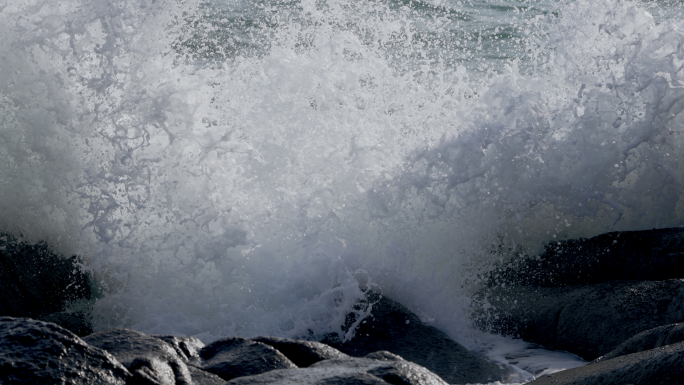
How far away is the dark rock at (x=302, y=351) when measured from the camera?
2.10 meters

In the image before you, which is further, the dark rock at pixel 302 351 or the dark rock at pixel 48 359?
the dark rock at pixel 302 351

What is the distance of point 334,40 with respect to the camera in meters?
4.55

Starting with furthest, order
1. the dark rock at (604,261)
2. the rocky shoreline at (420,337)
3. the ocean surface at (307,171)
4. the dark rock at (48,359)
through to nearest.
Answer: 1. the ocean surface at (307,171)
2. the dark rock at (604,261)
3. the rocky shoreline at (420,337)
4. the dark rock at (48,359)

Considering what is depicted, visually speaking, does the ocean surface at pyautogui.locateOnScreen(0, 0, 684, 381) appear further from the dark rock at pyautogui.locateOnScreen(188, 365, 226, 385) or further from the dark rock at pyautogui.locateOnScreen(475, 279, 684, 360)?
the dark rock at pyautogui.locateOnScreen(188, 365, 226, 385)

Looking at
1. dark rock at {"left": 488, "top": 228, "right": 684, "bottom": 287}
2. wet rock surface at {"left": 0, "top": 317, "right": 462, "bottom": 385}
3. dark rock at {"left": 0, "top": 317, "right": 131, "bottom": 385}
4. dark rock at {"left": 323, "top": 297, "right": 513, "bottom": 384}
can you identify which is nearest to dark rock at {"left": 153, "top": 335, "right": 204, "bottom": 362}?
wet rock surface at {"left": 0, "top": 317, "right": 462, "bottom": 385}

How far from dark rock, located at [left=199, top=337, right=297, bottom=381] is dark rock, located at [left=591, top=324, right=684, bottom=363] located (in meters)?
1.40

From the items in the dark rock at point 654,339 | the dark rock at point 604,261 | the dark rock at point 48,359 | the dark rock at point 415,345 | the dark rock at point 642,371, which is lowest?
the dark rock at point 415,345

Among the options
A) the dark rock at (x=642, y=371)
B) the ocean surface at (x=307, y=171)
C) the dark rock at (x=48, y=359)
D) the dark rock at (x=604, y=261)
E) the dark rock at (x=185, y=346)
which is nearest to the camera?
the dark rock at (x=48, y=359)

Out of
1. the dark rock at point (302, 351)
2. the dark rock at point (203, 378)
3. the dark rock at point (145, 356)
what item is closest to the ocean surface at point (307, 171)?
the dark rock at point (302, 351)

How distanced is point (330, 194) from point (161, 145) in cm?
117

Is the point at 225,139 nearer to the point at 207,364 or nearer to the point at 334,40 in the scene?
the point at 334,40

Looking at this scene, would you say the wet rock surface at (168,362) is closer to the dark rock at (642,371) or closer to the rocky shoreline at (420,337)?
the rocky shoreline at (420,337)

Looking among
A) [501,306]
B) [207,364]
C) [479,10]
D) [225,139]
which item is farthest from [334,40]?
[479,10]

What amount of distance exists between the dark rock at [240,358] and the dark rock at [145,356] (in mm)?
117
